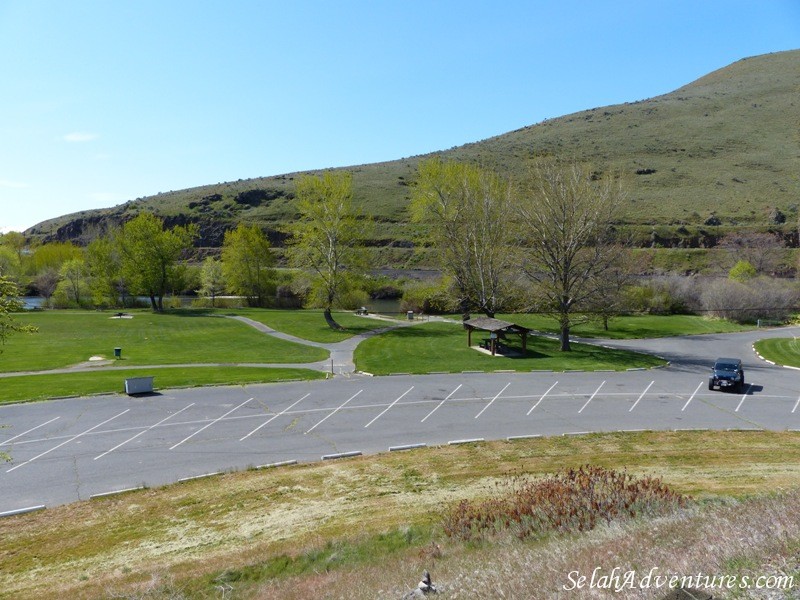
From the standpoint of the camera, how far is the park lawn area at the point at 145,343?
124 feet

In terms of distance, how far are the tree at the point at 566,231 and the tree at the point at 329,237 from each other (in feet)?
62.5

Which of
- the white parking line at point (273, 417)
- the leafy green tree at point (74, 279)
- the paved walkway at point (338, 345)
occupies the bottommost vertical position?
the white parking line at point (273, 417)

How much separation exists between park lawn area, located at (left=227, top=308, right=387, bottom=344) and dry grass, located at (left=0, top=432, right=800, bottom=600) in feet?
90.7

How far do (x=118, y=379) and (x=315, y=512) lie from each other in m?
21.1

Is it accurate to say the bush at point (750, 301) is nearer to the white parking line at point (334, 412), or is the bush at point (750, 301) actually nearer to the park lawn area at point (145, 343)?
the park lawn area at point (145, 343)

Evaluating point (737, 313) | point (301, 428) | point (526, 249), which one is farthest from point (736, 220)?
point (301, 428)

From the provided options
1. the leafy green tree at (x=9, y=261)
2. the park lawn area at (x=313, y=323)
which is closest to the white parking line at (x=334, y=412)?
the park lawn area at (x=313, y=323)

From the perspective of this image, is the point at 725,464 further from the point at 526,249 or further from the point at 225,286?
the point at 225,286

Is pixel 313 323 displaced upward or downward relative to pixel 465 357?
upward

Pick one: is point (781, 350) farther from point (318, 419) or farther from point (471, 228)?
point (318, 419)

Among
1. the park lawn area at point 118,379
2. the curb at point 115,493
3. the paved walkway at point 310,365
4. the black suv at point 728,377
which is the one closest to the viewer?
the curb at point 115,493

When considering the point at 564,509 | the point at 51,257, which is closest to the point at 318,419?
the point at 564,509

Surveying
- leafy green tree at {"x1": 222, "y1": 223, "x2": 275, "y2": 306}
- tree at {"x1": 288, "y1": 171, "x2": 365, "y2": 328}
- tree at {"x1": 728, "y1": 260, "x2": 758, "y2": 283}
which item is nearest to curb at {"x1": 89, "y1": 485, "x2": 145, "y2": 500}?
tree at {"x1": 288, "y1": 171, "x2": 365, "y2": 328}

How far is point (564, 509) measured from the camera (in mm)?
11938
